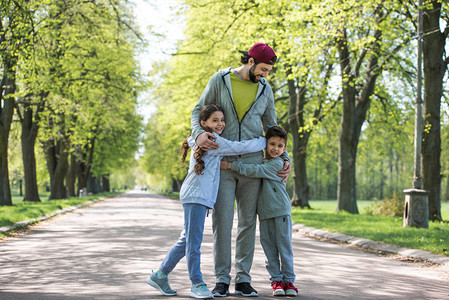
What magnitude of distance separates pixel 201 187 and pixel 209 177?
0.11 meters

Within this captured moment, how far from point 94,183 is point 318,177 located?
35360 millimetres

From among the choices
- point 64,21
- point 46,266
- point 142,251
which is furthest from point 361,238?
point 64,21

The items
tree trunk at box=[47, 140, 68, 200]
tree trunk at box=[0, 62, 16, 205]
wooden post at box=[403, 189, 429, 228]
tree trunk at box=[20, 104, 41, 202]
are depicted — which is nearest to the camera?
wooden post at box=[403, 189, 429, 228]

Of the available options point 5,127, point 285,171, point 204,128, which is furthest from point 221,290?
point 5,127

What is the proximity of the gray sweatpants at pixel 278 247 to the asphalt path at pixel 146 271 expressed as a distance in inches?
8.7

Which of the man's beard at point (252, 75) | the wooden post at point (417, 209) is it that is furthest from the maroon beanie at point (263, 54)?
the wooden post at point (417, 209)

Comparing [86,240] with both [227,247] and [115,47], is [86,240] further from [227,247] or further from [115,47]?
[115,47]

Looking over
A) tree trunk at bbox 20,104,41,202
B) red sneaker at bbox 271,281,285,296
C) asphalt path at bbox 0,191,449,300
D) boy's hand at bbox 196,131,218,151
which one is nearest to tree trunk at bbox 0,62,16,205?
tree trunk at bbox 20,104,41,202

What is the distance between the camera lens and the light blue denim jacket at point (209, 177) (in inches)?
186

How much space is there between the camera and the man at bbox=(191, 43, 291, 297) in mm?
4887

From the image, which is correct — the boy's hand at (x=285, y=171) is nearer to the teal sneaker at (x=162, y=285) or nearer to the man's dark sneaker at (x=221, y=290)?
the man's dark sneaker at (x=221, y=290)

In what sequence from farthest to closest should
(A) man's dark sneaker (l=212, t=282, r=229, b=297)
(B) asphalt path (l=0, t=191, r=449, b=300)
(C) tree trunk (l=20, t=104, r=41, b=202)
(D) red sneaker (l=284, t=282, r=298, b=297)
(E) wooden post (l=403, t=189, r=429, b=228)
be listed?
1. (C) tree trunk (l=20, t=104, r=41, b=202)
2. (E) wooden post (l=403, t=189, r=429, b=228)
3. (B) asphalt path (l=0, t=191, r=449, b=300)
4. (D) red sneaker (l=284, t=282, r=298, b=297)
5. (A) man's dark sneaker (l=212, t=282, r=229, b=297)

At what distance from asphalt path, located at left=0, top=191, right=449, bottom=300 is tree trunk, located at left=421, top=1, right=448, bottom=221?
570 centimetres

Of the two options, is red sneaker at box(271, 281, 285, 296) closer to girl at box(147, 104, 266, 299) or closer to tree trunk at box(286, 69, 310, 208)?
girl at box(147, 104, 266, 299)
